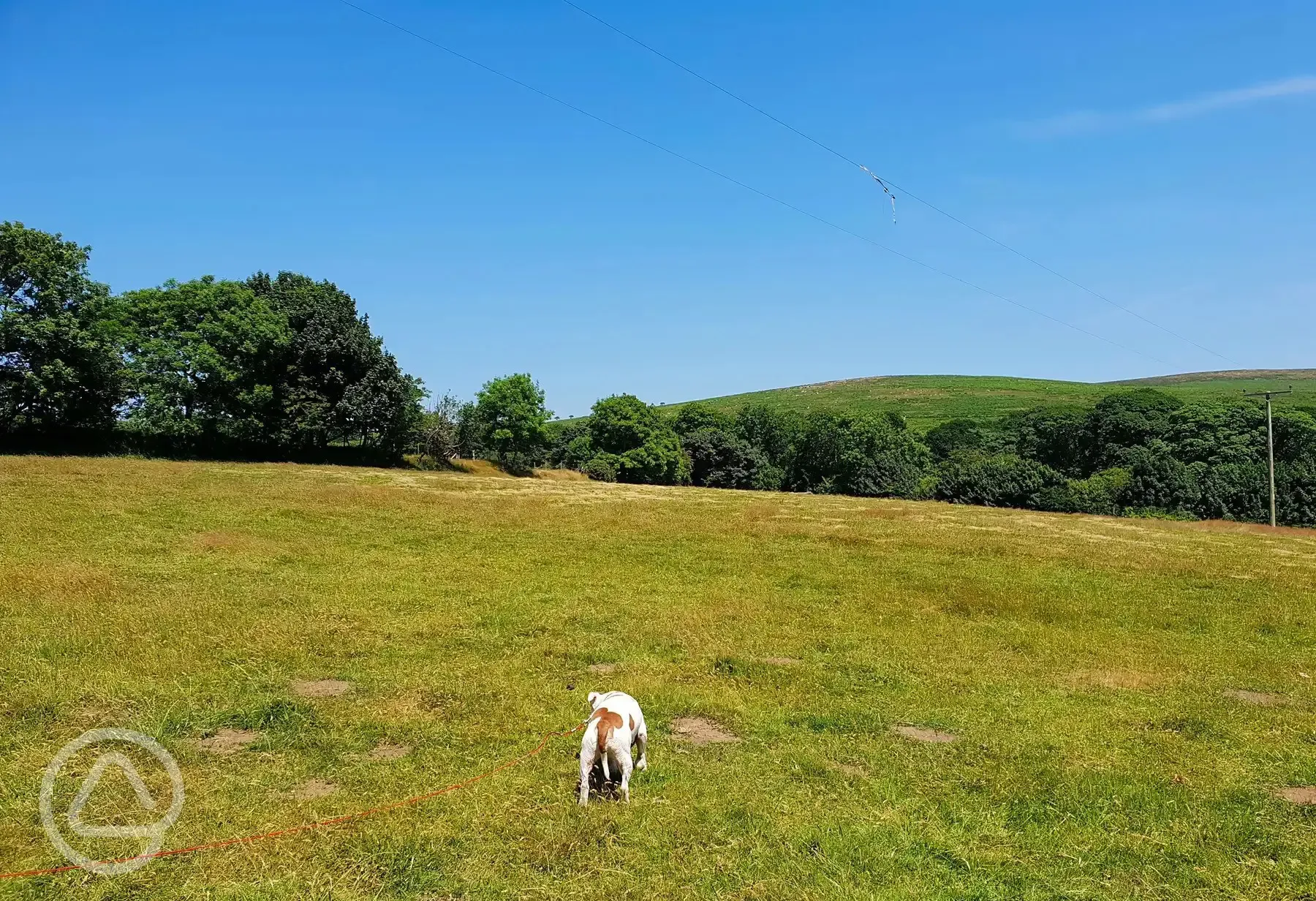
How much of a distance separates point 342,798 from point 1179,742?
1159cm

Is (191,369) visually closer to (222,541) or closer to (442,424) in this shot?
(442,424)

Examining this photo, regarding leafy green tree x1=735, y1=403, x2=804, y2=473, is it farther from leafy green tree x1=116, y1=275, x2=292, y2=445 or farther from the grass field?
the grass field

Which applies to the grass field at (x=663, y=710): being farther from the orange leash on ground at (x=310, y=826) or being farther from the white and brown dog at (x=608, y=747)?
the white and brown dog at (x=608, y=747)

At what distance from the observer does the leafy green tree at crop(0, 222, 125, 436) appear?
1989 inches

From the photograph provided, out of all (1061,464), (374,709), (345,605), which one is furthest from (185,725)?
(1061,464)

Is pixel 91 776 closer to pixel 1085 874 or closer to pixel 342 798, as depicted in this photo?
pixel 342 798

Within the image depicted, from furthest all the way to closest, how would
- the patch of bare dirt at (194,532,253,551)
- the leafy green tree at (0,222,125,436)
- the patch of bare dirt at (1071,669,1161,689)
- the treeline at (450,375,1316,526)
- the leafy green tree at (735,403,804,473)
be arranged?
the leafy green tree at (735,403,804,473) < the treeline at (450,375,1316,526) < the leafy green tree at (0,222,125,436) < the patch of bare dirt at (194,532,253,551) < the patch of bare dirt at (1071,669,1161,689)

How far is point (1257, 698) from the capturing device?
14.3 metres

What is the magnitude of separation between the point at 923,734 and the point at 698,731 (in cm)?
339

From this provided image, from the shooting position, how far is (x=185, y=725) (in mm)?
10680

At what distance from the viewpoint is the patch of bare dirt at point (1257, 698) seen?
13.9 m

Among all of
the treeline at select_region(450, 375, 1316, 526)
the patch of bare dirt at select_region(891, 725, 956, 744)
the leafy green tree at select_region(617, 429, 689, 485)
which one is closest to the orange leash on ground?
the patch of bare dirt at select_region(891, 725, 956, 744)

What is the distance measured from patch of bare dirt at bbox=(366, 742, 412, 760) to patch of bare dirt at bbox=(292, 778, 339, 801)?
81cm

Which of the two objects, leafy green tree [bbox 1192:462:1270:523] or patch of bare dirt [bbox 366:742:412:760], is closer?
patch of bare dirt [bbox 366:742:412:760]
